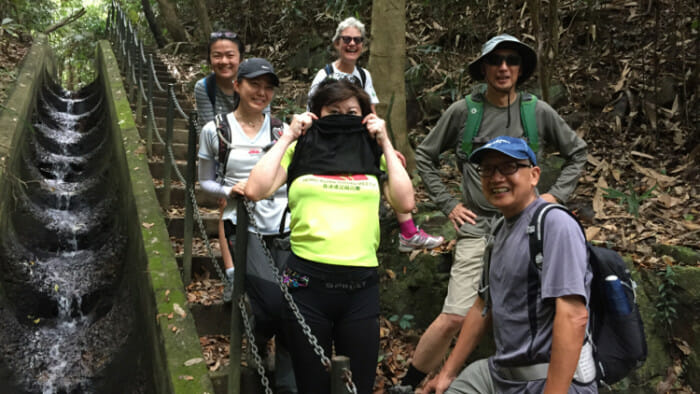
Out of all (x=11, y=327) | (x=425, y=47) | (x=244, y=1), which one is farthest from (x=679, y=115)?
(x=244, y=1)

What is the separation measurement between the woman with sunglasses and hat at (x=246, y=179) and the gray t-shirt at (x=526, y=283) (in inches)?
51.8

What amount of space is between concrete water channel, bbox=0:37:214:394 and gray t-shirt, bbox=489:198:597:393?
1.77m

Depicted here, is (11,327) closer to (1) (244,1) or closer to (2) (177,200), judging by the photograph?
(2) (177,200)

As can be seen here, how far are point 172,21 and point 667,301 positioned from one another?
580 inches

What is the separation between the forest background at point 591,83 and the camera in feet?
17.2

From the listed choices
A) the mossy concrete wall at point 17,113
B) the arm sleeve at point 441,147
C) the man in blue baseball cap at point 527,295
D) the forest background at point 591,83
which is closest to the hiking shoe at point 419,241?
the arm sleeve at point 441,147

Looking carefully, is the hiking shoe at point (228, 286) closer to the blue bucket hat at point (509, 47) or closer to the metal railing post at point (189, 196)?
the metal railing post at point (189, 196)

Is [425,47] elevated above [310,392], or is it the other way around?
[425,47]

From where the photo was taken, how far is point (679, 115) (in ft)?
21.3

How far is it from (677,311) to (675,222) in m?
1.24

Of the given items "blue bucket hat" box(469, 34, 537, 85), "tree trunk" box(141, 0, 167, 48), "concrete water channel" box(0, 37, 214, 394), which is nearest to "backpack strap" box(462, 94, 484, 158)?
"blue bucket hat" box(469, 34, 537, 85)

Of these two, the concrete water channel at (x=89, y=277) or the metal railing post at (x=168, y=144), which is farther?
the metal railing post at (x=168, y=144)

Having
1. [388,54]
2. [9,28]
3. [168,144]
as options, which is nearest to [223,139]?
[168,144]

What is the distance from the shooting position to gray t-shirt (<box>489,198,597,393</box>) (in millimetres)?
2057
